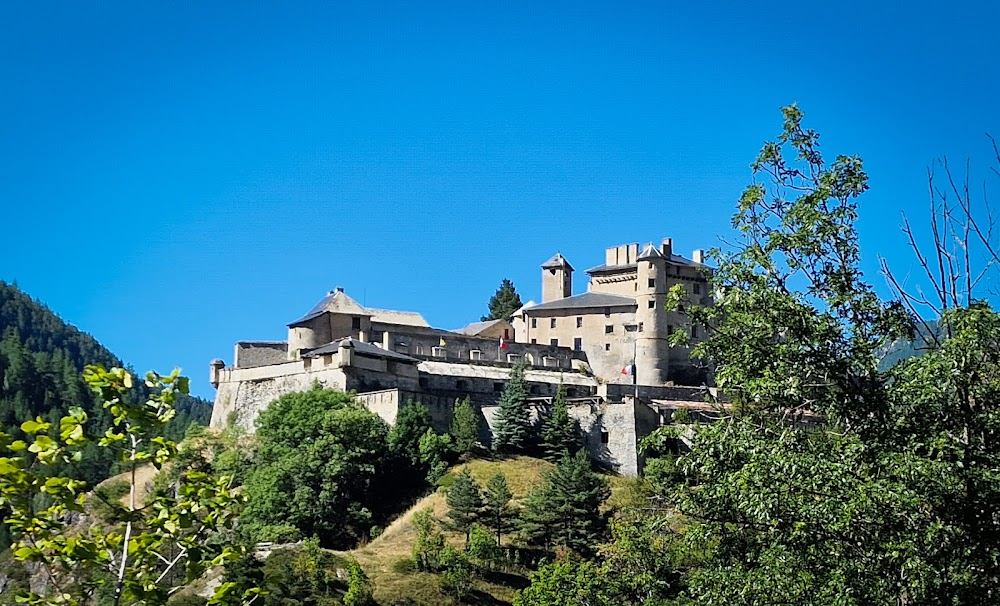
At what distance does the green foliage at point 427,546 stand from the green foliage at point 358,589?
2.78 m

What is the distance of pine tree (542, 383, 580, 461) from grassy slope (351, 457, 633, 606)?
68 centimetres

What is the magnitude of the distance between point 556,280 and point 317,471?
88.6 ft

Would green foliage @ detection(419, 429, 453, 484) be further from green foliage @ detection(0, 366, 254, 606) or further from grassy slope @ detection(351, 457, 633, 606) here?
green foliage @ detection(0, 366, 254, 606)

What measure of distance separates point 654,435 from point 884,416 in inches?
117

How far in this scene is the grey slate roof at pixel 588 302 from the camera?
71500 mm

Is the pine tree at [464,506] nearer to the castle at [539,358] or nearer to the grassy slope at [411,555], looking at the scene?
the grassy slope at [411,555]

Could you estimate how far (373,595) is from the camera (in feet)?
147

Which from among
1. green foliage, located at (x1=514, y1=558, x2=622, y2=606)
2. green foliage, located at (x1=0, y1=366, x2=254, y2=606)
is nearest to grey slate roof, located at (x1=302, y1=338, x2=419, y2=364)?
green foliage, located at (x1=514, y1=558, x2=622, y2=606)

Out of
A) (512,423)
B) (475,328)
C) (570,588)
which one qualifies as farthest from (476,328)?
(570,588)

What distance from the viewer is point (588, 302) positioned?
7256 centimetres

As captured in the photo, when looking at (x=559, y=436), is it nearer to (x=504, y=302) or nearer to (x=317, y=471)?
(x=317, y=471)

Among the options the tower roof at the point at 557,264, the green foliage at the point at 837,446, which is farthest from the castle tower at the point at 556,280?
the green foliage at the point at 837,446

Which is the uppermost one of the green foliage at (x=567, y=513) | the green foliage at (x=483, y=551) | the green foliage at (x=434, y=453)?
the green foliage at (x=434, y=453)

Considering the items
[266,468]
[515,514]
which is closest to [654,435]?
[515,514]
